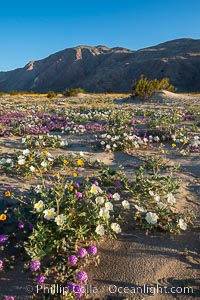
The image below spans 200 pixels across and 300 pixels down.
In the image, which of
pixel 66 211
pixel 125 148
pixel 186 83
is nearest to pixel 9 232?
pixel 66 211

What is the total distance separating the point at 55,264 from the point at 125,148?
377 centimetres

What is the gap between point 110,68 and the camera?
77.8 metres

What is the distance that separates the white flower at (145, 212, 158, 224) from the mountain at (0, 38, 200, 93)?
57.1m

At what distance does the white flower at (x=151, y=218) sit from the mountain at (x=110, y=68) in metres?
57.1

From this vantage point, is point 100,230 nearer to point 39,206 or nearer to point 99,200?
point 99,200

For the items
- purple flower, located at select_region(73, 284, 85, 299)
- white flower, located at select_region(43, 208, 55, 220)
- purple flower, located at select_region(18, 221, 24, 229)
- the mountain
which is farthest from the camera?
the mountain

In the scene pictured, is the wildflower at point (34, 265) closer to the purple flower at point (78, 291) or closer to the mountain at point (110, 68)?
the purple flower at point (78, 291)

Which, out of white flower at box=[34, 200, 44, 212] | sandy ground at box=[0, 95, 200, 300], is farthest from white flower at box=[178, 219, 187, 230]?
white flower at box=[34, 200, 44, 212]

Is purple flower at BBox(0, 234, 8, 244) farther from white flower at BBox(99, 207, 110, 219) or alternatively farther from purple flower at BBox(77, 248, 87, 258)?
white flower at BBox(99, 207, 110, 219)

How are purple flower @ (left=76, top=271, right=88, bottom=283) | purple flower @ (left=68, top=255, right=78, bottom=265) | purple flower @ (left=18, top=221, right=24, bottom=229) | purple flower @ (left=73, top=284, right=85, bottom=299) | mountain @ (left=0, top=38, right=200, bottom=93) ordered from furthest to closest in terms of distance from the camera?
mountain @ (left=0, top=38, right=200, bottom=93) → purple flower @ (left=18, top=221, right=24, bottom=229) → purple flower @ (left=68, top=255, right=78, bottom=265) → purple flower @ (left=76, top=271, right=88, bottom=283) → purple flower @ (left=73, top=284, right=85, bottom=299)

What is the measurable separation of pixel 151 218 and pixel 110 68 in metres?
77.6

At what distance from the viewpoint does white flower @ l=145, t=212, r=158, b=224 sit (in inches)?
117

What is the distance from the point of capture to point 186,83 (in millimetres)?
61406

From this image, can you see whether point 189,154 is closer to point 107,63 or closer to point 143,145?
point 143,145
